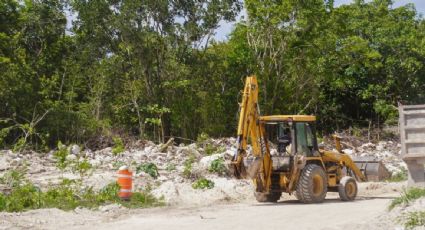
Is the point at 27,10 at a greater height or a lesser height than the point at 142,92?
greater

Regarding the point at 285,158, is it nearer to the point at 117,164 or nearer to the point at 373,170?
the point at 117,164

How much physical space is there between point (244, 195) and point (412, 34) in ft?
70.0

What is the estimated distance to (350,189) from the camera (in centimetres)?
1596

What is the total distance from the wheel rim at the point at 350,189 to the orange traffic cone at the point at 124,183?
5.48 meters

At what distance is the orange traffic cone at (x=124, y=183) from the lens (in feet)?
47.0

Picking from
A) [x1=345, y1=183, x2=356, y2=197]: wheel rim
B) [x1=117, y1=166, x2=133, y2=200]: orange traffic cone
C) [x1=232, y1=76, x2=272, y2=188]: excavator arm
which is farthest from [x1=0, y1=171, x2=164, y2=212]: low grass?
[x1=345, y1=183, x2=356, y2=197]: wheel rim

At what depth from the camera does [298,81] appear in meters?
32.2

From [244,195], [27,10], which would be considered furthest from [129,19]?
[244,195]

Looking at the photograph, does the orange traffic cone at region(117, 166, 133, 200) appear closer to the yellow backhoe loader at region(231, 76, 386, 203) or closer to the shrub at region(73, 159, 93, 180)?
the shrub at region(73, 159, 93, 180)

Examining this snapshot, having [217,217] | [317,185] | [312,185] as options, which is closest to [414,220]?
[217,217]

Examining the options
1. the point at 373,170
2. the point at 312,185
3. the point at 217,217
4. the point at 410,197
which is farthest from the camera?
the point at 373,170

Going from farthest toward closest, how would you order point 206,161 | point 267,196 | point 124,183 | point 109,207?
1. point 206,161
2. point 267,196
3. point 124,183
4. point 109,207

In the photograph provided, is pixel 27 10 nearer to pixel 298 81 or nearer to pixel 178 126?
pixel 178 126

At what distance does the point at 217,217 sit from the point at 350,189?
511cm
